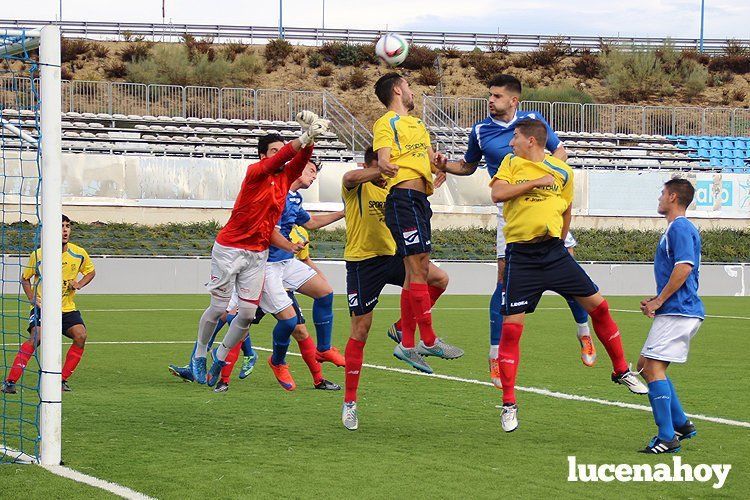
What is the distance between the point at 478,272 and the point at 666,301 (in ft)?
70.6

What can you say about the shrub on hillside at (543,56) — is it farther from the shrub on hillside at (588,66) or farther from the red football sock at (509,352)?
the red football sock at (509,352)

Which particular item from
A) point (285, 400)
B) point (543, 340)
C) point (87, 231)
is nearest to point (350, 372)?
point (285, 400)

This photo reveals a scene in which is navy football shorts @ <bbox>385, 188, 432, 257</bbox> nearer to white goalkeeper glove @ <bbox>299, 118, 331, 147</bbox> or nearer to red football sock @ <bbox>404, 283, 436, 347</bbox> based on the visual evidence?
red football sock @ <bbox>404, 283, 436, 347</bbox>

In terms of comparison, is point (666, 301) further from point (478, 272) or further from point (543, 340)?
point (478, 272)

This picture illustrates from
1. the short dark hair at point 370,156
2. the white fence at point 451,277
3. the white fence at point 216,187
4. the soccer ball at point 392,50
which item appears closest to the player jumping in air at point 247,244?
the short dark hair at point 370,156

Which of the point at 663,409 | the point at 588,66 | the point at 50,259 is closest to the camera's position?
the point at 50,259

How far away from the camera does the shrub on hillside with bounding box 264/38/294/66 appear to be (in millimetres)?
55406

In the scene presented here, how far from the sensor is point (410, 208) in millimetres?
8812

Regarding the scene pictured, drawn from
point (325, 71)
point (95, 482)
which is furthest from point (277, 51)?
point (95, 482)

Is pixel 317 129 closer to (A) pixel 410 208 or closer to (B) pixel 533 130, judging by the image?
(A) pixel 410 208

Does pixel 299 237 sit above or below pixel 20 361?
above

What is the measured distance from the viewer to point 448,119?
1697 inches

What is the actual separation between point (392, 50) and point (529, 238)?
107 inches

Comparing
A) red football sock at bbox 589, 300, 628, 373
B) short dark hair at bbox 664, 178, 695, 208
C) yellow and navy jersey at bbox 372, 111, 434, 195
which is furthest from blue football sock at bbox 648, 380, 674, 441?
yellow and navy jersey at bbox 372, 111, 434, 195
